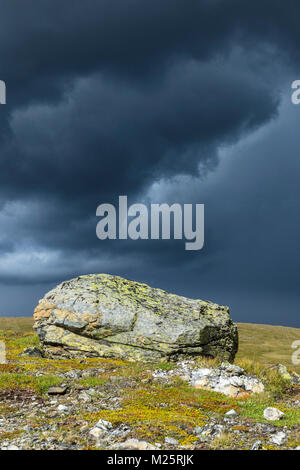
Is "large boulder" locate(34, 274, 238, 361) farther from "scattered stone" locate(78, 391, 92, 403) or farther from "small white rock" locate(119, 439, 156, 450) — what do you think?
"small white rock" locate(119, 439, 156, 450)

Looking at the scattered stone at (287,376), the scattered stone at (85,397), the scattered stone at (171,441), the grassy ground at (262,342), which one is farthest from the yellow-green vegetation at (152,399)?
the grassy ground at (262,342)

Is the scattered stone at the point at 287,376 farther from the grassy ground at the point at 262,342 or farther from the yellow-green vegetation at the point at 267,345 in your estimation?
the grassy ground at the point at 262,342

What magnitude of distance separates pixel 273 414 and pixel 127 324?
11976mm

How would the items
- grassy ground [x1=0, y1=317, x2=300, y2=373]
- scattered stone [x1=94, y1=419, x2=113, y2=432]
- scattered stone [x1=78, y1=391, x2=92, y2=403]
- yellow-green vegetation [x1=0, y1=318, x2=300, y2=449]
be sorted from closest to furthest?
scattered stone [x1=94, y1=419, x2=113, y2=432] < yellow-green vegetation [x1=0, y1=318, x2=300, y2=449] < scattered stone [x1=78, y1=391, x2=92, y2=403] < grassy ground [x1=0, y1=317, x2=300, y2=373]

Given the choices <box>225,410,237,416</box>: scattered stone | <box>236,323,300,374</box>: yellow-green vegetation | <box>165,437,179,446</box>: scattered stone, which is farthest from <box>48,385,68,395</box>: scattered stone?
<box>236,323,300,374</box>: yellow-green vegetation

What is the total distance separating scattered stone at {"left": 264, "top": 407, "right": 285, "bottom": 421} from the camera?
42.2 feet

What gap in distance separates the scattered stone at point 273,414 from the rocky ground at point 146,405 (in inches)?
1.4

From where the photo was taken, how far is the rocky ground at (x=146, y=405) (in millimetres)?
10023

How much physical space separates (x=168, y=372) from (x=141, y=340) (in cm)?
419

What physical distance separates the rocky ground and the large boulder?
193 centimetres

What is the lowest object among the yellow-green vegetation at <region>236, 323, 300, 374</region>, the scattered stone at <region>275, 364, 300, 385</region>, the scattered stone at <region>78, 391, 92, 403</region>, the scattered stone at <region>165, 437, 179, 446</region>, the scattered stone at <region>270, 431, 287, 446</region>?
the yellow-green vegetation at <region>236, 323, 300, 374</region>

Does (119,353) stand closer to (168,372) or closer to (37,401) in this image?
(168,372)

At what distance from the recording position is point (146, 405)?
13.5 m
